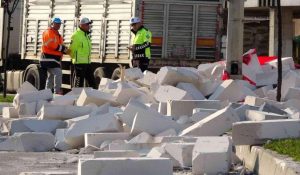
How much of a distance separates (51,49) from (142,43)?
2058 millimetres

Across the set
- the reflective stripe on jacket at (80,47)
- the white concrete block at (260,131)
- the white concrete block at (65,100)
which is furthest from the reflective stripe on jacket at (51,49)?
the white concrete block at (260,131)

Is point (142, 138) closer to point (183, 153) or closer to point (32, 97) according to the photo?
point (183, 153)

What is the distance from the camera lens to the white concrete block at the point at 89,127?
40.3 feet

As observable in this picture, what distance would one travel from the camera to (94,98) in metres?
14.8

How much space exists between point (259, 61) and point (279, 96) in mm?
2971

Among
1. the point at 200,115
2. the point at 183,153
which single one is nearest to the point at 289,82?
the point at 200,115

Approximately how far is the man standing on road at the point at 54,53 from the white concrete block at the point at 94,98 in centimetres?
543

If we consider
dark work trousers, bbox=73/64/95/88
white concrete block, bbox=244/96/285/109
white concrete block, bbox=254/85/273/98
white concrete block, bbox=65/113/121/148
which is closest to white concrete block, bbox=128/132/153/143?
white concrete block, bbox=65/113/121/148

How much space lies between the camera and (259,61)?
1811cm

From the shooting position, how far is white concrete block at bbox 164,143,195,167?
10016 mm

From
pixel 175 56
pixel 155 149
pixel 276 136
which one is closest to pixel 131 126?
pixel 155 149

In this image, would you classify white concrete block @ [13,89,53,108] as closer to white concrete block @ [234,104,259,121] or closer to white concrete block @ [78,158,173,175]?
white concrete block @ [234,104,259,121]

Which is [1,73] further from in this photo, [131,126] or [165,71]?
[131,126]

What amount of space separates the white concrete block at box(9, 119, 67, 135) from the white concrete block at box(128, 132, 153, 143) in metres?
2.01
